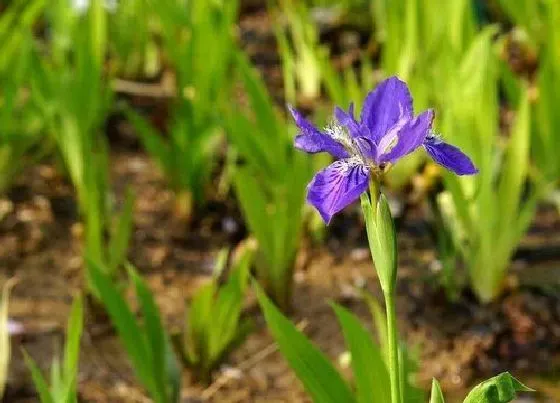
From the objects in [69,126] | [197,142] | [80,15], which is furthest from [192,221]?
[80,15]

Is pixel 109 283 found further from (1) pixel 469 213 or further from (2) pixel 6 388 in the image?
(1) pixel 469 213

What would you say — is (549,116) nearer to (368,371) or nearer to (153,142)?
(153,142)

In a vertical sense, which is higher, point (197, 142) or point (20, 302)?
point (197, 142)

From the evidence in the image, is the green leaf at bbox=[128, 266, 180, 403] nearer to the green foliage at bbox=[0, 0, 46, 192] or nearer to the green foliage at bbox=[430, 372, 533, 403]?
the green foliage at bbox=[430, 372, 533, 403]

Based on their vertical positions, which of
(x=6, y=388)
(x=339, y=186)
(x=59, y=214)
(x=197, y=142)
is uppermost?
(x=339, y=186)

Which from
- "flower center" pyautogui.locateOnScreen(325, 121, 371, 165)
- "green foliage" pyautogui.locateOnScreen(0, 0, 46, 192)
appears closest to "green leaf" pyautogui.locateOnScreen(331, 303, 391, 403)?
"flower center" pyautogui.locateOnScreen(325, 121, 371, 165)

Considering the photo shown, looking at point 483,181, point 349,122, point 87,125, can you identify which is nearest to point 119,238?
point 87,125

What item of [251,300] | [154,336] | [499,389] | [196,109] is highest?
[196,109]
